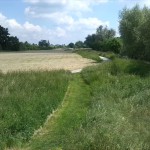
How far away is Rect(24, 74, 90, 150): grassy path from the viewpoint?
12.3m

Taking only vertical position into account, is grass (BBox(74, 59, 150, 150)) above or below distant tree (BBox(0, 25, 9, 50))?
below

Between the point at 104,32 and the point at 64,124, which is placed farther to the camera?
the point at 104,32

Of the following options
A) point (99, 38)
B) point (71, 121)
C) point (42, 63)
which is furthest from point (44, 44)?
point (71, 121)

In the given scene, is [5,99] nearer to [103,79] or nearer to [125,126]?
[125,126]

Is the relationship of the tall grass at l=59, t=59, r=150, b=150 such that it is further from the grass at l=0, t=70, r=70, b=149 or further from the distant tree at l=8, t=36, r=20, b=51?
the distant tree at l=8, t=36, r=20, b=51

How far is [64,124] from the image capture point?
50.0 feet

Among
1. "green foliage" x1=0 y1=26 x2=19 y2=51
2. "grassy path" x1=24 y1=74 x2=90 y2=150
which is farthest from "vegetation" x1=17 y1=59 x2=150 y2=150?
"green foliage" x1=0 y1=26 x2=19 y2=51

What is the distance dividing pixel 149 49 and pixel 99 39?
107312mm

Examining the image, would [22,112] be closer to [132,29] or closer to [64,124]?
[64,124]

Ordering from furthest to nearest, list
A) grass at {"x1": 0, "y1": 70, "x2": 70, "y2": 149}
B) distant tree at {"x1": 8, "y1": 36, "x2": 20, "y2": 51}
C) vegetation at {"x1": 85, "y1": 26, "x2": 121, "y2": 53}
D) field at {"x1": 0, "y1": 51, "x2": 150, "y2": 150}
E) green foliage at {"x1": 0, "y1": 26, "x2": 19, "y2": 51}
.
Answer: vegetation at {"x1": 85, "y1": 26, "x2": 121, "y2": 53}, distant tree at {"x1": 8, "y1": 36, "x2": 20, "y2": 51}, green foliage at {"x1": 0, "y1": 26, "x2": 19, "y2": 51}, grass at {"x1": 0, "y1": 70, "x2": 70, "y2": 149}, field at {"x1": 0, "y1": 51, "x2": 150, "y2": 150}

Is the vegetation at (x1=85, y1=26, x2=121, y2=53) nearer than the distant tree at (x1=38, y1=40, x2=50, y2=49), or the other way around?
the vegetation at (x1=85, y1=26, x2=121, y2=53)

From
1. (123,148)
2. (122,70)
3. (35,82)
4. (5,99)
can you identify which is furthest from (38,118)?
(122,70)

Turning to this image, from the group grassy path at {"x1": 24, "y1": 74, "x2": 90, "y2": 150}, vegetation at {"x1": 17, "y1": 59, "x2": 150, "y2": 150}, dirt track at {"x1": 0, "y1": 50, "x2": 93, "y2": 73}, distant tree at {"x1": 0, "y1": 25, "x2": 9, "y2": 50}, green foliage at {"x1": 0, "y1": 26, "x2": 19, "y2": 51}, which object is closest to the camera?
vegetation at {"x1": 17, "y1": 59, "x2": 150, "y2": 150}

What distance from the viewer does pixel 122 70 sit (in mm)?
34938
